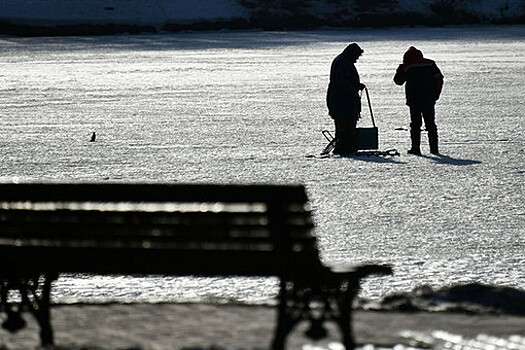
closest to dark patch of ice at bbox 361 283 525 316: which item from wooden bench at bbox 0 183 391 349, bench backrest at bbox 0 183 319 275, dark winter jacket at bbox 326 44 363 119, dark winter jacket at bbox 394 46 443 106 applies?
wooden bench at bbox 0 183 391 349

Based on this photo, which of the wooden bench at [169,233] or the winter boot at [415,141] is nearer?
the wooden bench at [169,233]

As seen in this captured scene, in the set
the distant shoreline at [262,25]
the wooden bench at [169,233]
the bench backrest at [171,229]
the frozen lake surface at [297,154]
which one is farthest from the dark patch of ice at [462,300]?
the distant shoreline at [262,25]

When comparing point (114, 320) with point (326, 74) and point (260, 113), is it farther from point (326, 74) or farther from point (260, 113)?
point (326, 74)

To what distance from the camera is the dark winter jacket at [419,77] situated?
44.3ft

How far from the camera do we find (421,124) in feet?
43.8

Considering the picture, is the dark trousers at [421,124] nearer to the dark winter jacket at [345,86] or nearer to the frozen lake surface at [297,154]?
the frozen lake surface at [297,154]

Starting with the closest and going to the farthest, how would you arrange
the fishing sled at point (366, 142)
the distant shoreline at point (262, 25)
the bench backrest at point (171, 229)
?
the bench backrest at point (171, 229) → the fishing sled at point (366, 142) → the distant shoreline at point (262, 25)

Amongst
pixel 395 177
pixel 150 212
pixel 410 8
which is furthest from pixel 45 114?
pixel 410 8

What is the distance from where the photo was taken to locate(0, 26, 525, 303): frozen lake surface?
6711 mm

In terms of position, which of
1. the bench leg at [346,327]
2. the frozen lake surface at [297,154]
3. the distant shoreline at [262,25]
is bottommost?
the distant shoreline at [262,25]

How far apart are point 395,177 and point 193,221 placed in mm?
6907

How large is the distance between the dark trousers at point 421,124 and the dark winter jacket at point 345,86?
67 cm

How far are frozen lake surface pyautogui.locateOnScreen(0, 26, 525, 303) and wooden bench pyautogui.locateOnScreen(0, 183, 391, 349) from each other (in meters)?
1.66

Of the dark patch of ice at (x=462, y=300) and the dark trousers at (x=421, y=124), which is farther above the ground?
the dark patch of ice at (x=462, y=300)
